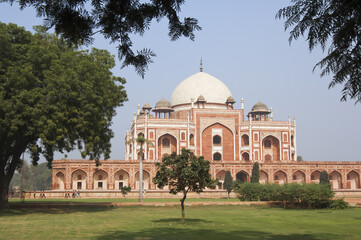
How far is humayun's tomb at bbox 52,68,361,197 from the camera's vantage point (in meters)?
45.6

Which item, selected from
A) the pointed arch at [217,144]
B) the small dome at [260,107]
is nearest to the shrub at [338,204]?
the pointed arch at [217,144]

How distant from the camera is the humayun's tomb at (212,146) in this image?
149 ft

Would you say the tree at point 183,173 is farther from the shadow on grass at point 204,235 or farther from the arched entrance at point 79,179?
the arched entrance at point 79,179

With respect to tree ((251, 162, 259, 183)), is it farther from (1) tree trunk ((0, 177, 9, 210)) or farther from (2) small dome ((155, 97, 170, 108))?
(1) tree trunk ((0, 177, 9, 210))

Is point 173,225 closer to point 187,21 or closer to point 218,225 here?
point 218,225

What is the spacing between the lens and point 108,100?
21.3m

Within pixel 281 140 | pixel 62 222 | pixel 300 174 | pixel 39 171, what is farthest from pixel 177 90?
pixel 39 171

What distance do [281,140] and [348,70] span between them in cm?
4841

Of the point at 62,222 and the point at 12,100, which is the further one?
the point at 12,100

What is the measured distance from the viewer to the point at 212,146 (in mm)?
52250

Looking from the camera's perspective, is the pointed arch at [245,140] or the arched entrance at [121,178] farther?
the pointed arch at [245,140]

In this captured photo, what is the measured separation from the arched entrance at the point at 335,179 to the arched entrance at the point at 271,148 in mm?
6458

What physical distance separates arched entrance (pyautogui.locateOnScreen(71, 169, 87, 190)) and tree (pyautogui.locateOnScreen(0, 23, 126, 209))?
23.1 meters

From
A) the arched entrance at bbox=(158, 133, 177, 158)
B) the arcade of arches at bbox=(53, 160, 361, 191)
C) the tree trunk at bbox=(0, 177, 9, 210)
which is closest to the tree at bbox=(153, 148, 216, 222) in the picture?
the tree trunk at bbox=(0, 177, 9, 210)
